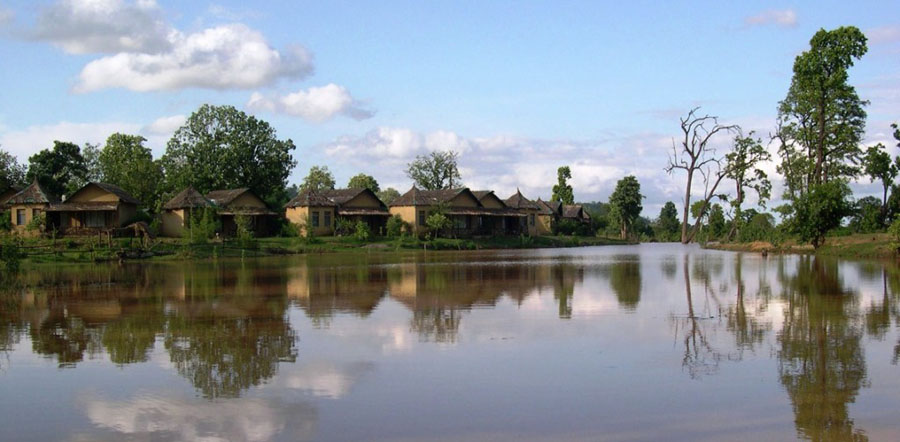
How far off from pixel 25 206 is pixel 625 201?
63.0 meters

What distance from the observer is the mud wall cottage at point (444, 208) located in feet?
217

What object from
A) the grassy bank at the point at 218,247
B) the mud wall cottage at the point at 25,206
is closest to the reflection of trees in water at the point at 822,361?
the grassy bank at the point at 218,247

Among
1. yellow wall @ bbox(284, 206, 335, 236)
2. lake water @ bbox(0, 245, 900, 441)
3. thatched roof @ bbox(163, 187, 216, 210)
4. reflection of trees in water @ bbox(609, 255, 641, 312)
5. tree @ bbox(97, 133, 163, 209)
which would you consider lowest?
lake water @ bbox(0, 245, 900, 441)

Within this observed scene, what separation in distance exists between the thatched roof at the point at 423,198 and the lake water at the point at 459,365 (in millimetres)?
43793

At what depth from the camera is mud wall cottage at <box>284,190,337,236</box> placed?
2367 inches

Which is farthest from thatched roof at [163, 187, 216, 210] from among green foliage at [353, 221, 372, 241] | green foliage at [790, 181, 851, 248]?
green foliage at [790, 181, 851, 248]

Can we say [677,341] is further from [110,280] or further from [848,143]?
[848,143]

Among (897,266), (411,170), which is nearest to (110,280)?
(897,266)

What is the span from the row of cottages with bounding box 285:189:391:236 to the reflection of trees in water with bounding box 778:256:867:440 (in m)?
44.2

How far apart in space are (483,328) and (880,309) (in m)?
8.81

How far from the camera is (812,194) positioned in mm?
41125

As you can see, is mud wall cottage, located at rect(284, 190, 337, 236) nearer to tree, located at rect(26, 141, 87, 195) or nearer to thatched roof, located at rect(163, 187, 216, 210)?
thatched roof, located at rect(163, 187, 216, 210)

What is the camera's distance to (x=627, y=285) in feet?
78.7

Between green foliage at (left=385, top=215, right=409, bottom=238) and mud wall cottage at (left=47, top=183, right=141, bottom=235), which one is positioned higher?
mud wall cottage at (left=47, top=183, right=141, bottom=235)
